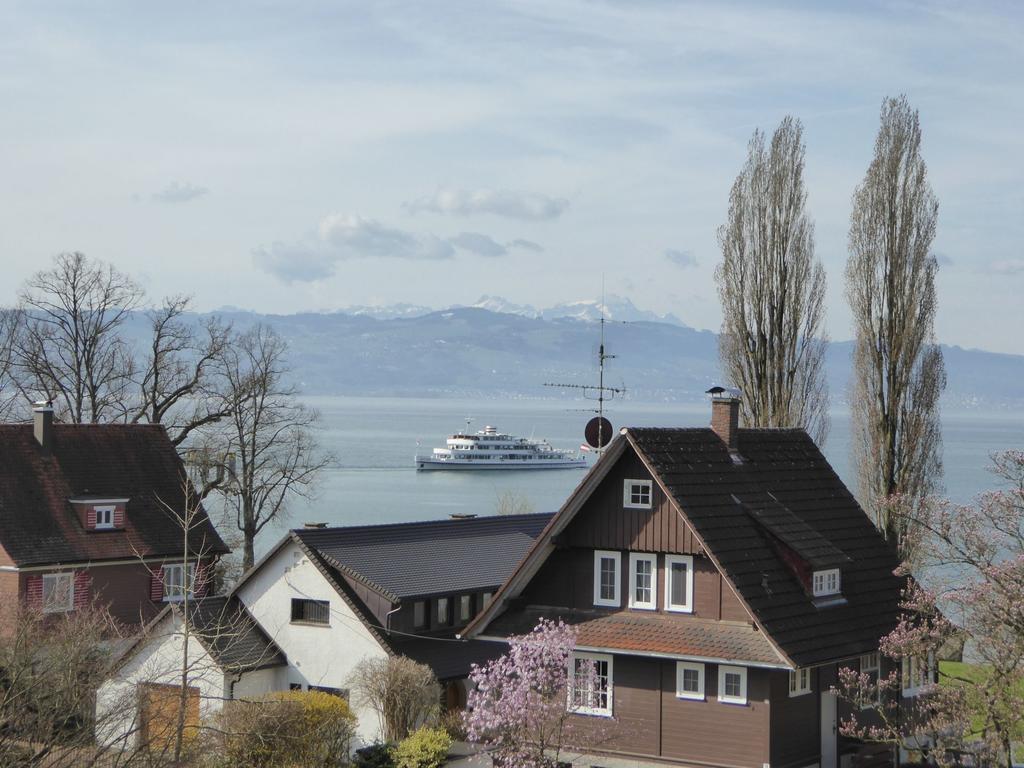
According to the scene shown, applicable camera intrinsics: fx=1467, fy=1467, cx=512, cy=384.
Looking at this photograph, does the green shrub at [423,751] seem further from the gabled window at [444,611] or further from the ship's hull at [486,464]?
A: the ship's hull at [486,464]

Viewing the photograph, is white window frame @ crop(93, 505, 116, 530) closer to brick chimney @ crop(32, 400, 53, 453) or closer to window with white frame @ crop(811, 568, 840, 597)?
brick chimney @ crop(32, 400, 53, 453)

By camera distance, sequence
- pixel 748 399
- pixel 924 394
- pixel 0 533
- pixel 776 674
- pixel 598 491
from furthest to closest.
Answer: pixel 748 399 < pixel 924 394 < pixel 0 533 < pixel 598 491 < pixel 776 674

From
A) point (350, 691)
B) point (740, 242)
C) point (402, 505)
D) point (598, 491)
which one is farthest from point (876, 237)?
point (402, 505)

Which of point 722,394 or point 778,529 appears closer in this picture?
point 778,529

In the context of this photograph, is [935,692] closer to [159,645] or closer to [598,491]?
[598,491]

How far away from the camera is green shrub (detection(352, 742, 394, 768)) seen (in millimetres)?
30752

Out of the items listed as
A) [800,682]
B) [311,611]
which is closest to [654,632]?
[800,682]

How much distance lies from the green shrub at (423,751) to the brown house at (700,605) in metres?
2.32

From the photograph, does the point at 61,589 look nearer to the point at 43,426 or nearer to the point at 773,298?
the point at 43,426

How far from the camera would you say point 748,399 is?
157 feet

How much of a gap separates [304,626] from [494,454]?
148651 mm

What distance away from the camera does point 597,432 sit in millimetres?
38906

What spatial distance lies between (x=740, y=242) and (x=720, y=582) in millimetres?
21830

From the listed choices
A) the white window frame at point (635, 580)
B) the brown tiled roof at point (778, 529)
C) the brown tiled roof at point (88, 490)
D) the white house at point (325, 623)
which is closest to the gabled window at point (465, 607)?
the white house at point (325, 623)
